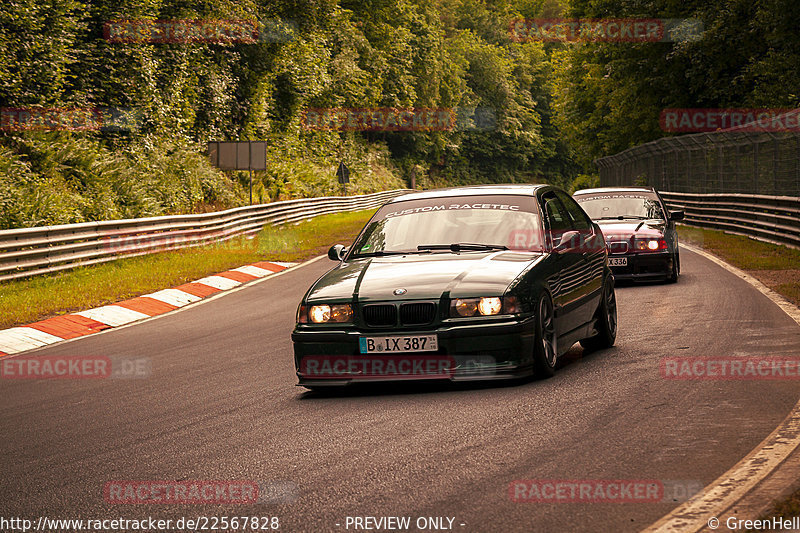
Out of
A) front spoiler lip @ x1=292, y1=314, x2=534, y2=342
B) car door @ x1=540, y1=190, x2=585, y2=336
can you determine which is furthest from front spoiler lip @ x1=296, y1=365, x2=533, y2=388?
Answer: car door @ x1=540, y1=190, x2=585, y2=336

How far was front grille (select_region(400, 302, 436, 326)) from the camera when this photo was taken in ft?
22.9

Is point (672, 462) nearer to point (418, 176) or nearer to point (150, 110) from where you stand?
point (150, 110)

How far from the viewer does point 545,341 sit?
7406 millimetres

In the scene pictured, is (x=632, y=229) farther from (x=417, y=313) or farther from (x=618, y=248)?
(x=417, y=313)

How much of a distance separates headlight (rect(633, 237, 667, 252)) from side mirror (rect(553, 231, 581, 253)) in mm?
6258

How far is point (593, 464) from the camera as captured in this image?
16.5 ft

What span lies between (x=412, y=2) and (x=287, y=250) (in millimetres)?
62565

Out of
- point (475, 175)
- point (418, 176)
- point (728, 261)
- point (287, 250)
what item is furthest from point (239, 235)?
point (475, 175)

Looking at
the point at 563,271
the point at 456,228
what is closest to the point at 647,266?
the point at 563,271

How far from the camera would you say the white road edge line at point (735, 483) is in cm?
411

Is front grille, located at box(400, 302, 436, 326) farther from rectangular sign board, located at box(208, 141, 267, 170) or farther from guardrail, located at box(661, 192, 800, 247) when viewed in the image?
rectangular sign board, located at box(208, 141, 267, 170)

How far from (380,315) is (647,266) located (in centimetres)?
831

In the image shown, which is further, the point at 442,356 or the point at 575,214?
the point at 575,214

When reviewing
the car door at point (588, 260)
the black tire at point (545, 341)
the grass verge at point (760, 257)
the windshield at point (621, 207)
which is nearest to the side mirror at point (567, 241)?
the car door at point (588, 260)
